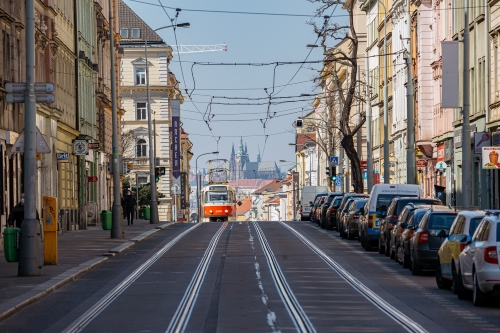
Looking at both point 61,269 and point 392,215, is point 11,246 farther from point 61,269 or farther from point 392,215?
point 392,215

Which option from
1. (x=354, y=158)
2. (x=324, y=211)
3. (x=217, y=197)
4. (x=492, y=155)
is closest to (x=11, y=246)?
(x=492, y=155)

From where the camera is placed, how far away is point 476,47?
47.8 m

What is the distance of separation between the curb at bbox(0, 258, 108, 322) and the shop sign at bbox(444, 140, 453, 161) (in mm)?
29470

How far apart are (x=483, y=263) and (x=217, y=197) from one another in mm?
68898

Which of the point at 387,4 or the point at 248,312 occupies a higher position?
the point at 387,4

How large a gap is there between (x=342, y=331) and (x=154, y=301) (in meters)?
5.17

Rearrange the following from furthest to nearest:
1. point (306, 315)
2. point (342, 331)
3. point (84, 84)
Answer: point (84, 84) < point (306, 315) < point (342, 331)

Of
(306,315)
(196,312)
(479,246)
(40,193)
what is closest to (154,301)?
(196,312)

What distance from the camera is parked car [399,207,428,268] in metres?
25.8

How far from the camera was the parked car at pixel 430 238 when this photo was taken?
2388cm

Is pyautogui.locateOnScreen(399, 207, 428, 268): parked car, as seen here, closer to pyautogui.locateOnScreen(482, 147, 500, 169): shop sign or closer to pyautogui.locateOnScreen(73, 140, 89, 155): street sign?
pyautogui.locateOnScreen(482, 147, 500, 169): shop sign

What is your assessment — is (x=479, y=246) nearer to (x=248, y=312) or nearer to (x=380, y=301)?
(x=380, y=301)

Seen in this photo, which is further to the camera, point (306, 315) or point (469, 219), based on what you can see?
point (469, 219)

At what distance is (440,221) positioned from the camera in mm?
23984
